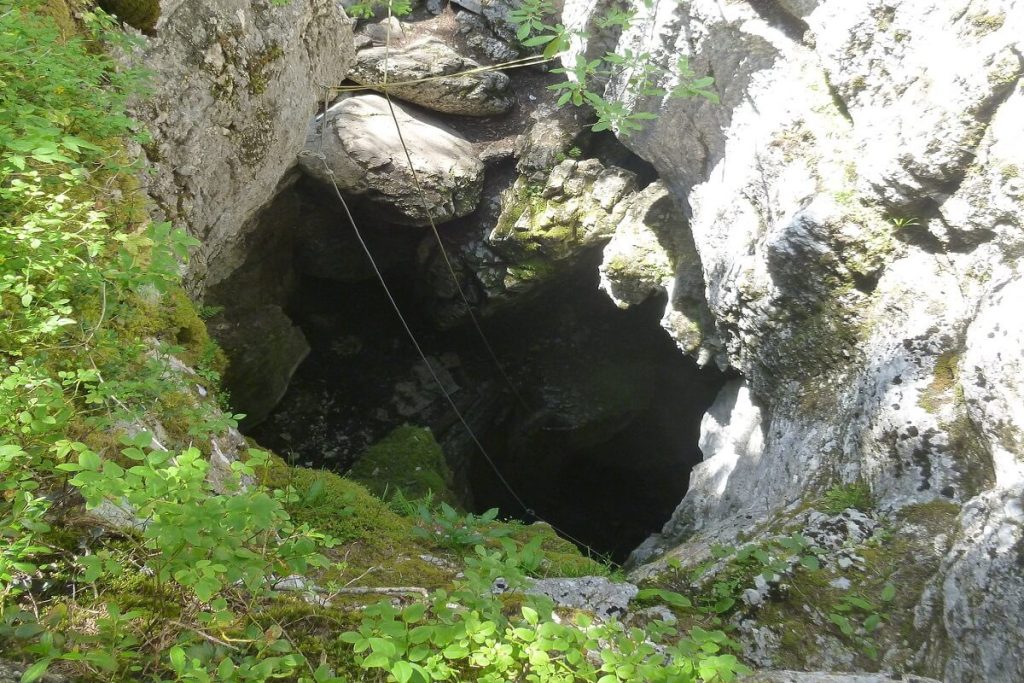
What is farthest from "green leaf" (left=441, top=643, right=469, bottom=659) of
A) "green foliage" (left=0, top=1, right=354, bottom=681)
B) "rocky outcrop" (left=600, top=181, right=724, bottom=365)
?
"rocky outcrop" (left=600, top=181, right=724, bottom=365)

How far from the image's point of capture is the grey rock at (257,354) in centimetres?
731

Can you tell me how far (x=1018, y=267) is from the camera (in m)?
3.05

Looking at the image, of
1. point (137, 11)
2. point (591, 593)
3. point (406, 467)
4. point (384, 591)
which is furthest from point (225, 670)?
point (406, 467)

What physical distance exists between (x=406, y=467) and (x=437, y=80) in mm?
4542

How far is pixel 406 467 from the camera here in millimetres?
7227

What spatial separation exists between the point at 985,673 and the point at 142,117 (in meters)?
4.81

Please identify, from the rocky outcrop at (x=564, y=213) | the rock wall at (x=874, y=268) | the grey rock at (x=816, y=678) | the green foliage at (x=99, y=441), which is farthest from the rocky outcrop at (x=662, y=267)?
the green foliage at (x=99, y=441)

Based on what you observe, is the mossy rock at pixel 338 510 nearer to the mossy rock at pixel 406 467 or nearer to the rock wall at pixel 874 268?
the rock wall at pixel 874 268

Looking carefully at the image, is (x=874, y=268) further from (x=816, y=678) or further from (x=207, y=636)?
(x=207, y=636)

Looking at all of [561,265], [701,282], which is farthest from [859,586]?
[561,265]

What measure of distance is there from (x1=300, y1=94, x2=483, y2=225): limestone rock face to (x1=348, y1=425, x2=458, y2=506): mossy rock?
2656 millimetres

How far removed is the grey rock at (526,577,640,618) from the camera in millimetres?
2615

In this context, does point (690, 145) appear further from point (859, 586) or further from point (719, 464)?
point (859, 586)

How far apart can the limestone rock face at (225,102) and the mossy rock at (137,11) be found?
6cm
